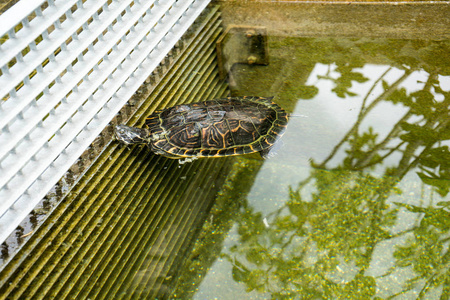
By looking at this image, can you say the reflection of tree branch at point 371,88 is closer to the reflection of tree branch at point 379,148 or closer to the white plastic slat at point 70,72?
the reflection of tree branch at point 379,148

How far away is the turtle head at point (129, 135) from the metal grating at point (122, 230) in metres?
0.13

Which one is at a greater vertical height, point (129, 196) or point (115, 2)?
point (115, 2)

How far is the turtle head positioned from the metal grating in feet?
0.42

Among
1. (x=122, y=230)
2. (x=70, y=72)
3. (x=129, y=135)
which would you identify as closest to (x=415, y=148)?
(x=129, y=135)

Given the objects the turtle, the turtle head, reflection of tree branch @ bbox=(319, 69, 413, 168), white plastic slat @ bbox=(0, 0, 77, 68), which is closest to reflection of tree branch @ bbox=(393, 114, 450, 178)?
reflection of tree branch @ bbox=(319, 69, 413, 168)

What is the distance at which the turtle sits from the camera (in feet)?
13.0

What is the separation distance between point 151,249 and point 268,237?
985mm

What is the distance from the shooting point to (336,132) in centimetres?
440

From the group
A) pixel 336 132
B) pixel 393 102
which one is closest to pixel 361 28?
pixel 393 102

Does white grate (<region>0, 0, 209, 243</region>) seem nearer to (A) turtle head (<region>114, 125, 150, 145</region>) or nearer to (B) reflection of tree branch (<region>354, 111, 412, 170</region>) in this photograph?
(A) turtle head (<region>114, 125, 150, 145</region>)

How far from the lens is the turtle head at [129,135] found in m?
3.87

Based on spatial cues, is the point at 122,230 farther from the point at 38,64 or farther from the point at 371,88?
the point at 371,88

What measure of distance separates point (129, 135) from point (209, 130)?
2.42ft

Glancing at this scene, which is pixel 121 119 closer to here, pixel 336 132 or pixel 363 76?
pixel 336 132
